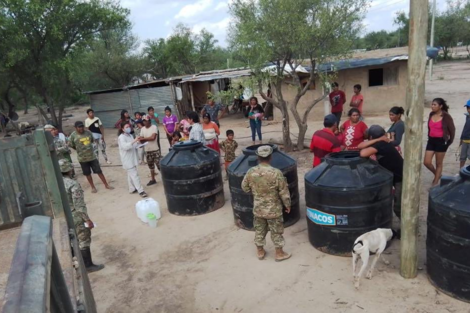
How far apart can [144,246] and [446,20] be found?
4781 centimetres

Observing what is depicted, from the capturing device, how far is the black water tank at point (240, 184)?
549cm

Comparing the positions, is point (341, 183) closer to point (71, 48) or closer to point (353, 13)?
point (353, 13)

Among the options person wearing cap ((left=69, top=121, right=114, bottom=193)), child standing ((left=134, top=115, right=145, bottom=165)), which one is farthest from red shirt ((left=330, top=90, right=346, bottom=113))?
person wearing cap ((left=69, top=121, right=114, bottom=193))

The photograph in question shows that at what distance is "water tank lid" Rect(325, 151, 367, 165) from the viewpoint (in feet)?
14.6

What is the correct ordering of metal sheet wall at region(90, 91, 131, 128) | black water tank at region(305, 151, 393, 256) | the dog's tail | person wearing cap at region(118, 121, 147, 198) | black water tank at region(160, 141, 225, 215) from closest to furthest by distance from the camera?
the dog's tail
black water tank at region(305, 151, 393, 256)
black water tank at region(160, 141, 225, 215)
person wearing cap at region(118, 121, 147, 198)
metal sheet wall at region(90, 91, 131, 128)

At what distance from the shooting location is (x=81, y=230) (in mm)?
4598

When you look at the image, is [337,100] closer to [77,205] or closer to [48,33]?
[77,205]

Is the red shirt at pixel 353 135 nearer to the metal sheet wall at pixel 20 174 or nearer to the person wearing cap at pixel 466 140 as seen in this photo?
the person wearing cap at pixel 466 140

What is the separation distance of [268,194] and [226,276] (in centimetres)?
112

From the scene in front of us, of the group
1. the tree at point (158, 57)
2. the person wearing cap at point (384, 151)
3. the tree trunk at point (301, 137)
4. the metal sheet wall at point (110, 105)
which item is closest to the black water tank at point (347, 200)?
the person wearing cap at point (384, 151)

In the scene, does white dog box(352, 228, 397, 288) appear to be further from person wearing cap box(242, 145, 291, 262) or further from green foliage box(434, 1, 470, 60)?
green foliage box(434, 1, 470, 60)

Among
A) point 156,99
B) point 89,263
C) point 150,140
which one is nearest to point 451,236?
point 89,263

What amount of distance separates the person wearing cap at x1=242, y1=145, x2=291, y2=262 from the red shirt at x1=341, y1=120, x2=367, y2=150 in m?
1.89

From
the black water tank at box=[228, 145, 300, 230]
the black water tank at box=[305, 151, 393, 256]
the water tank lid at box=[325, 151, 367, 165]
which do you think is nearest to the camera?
the black water tank at box=[305, 151, 393, 256]
